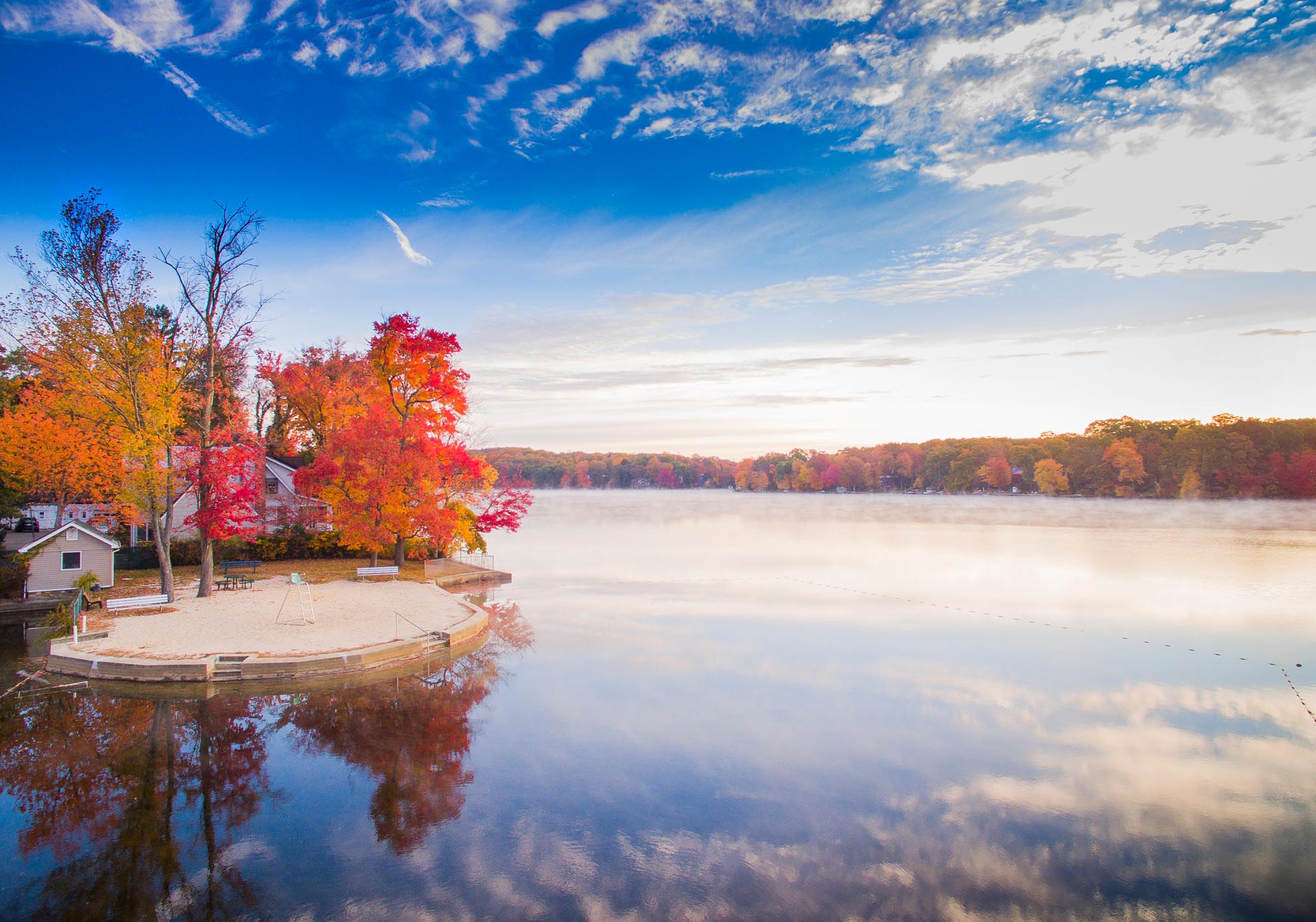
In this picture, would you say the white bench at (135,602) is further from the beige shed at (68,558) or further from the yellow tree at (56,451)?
the yellow tree at (56,451)

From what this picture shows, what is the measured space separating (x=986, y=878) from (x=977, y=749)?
3565 millimetres

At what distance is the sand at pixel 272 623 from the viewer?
1311cm

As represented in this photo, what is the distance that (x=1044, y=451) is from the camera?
11219 cm

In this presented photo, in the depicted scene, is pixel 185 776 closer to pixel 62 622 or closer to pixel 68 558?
pixel 62 622

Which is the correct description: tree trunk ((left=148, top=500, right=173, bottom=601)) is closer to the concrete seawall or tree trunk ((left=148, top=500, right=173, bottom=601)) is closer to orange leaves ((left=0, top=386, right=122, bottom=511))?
the concrete seawall

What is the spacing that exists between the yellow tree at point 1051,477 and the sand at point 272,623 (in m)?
108

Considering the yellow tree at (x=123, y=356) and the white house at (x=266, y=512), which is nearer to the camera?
the yellow tree at (x=123, y=356)

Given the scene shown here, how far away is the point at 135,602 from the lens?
1694cm

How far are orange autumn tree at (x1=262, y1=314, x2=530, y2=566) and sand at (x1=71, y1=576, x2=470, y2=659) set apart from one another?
3.21 metres

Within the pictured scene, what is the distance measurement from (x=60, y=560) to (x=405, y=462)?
1000cm

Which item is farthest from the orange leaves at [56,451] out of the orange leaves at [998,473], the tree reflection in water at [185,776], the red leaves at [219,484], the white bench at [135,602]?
the orange leaves at [998,473]

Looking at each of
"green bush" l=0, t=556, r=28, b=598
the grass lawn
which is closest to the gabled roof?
"green bush" l=0, t=556, r=28, b=598

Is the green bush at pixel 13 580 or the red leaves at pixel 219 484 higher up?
the red leaves at pixel 219 484

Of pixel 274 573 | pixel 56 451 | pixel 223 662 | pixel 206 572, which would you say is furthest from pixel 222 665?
pixel 56 451
